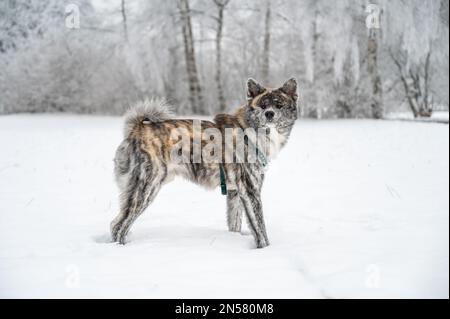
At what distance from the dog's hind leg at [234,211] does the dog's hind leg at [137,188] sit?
733mm

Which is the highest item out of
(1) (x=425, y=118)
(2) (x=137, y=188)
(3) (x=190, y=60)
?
(3) (x=190, y=60)

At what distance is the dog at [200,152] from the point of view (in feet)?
11.1

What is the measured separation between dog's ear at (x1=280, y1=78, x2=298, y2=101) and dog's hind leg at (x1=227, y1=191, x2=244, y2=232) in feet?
3.47

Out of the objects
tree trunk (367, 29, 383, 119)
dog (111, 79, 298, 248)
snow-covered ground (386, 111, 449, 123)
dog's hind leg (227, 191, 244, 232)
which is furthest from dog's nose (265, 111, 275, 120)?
tree trunk (367, 29, 383, 119)

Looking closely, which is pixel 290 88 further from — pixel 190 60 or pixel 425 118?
pixel 425 118

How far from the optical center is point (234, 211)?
382 cm

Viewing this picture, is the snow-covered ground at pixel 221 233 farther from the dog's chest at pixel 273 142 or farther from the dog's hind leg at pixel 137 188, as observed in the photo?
the dog's chest at pixel 273 142

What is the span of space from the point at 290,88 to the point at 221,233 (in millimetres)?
1474

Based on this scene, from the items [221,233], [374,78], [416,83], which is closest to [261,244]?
[221,233]

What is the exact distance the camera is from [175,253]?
2975 millimetres

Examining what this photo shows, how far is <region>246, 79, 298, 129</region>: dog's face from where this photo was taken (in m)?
3.41

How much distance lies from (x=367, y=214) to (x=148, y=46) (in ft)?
38.1

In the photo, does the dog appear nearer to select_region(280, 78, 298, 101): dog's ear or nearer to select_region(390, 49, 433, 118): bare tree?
select_region(280, 78, 298, 101): dog's ear

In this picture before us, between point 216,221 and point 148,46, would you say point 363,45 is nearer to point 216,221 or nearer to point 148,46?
point 148,46
